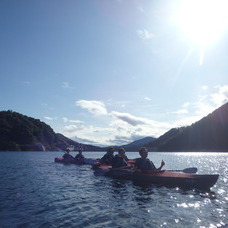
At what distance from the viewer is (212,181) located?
16.9m

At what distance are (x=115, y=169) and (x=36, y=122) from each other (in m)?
176

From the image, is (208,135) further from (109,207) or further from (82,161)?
(109,207)

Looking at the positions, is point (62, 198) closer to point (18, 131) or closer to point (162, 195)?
point (162, 195)

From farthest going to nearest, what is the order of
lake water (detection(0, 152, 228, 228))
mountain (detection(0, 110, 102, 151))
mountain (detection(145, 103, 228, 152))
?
mountain (detection(145, 103, 228, 152)) → mountain (detection(0, 110, 102, 151)) → lake water (detection(0, 152, 228, 228))

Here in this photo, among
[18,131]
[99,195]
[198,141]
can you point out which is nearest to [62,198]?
[99,195]

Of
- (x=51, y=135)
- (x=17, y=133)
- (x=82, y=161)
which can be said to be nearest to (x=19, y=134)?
(x=17, y=133)

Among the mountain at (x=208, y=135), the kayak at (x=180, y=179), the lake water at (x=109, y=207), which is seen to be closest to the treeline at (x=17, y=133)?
the mountain at (x=208, y=135)

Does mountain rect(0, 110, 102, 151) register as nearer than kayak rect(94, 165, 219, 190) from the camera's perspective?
No

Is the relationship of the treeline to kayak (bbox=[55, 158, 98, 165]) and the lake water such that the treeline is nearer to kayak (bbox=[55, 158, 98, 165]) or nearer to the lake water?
kayak (bbox=[55, 158, 98, 165])

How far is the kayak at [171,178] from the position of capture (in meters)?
17.0

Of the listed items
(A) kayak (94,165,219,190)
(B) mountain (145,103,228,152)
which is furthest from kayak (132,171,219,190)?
(B) mountain (145,103,228,152)

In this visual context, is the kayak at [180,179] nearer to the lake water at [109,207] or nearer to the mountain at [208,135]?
the lake water at [109,207]

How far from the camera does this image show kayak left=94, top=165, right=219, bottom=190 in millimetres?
17047

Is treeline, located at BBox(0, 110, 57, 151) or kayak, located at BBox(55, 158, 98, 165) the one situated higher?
treeline, located at BBox(0, 110, 57, 151)
